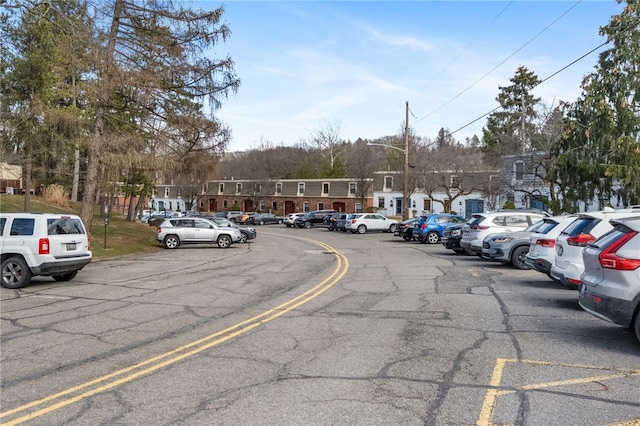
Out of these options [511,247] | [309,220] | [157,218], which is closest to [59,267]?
[511,247]

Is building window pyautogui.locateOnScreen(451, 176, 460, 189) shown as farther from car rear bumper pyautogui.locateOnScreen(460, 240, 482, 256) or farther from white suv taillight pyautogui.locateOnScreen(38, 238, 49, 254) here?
white suv taillight pyautogui.locateOnScreen(38, 238, 49, 254)

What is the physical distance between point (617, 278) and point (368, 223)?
35.9 metres

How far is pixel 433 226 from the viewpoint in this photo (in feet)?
96.8

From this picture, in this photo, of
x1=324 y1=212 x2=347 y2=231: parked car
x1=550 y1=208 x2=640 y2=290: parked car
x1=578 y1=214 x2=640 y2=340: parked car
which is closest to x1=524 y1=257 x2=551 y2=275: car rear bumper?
x1=550 y1=208 x2=640 y2=290: parked car

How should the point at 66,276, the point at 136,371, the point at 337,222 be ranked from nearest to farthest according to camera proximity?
the point at 136,371
the point at 66,276
the point at 337,222

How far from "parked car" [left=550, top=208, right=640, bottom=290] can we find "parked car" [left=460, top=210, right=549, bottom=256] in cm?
762

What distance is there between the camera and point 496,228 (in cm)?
1816

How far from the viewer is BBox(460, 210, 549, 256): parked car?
18141 mm

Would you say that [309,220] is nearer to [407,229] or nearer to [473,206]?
[473,206]

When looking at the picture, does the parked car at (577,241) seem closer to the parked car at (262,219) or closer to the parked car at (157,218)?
the parked car at (157,218)

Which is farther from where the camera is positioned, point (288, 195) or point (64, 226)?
point (288, 195)

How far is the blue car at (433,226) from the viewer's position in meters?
29.4

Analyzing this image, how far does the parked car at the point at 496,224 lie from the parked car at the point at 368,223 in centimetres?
2369

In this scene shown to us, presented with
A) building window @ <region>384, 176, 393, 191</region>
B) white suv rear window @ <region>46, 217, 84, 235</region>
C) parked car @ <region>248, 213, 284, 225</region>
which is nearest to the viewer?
white suv rear window @ <region>46, 217, 84, 235</region>
